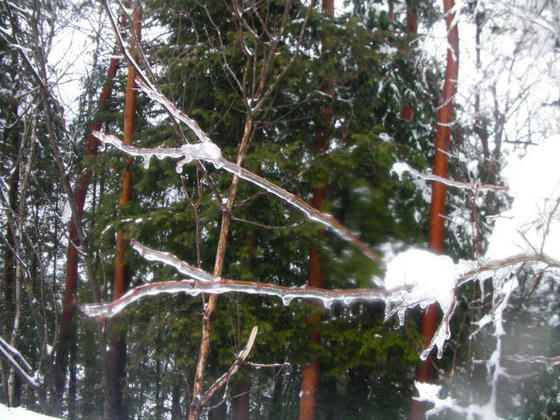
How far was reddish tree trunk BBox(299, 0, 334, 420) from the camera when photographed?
6883mm

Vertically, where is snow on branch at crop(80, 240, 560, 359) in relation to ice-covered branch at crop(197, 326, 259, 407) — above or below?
above

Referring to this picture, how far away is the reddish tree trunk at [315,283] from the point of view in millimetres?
6883

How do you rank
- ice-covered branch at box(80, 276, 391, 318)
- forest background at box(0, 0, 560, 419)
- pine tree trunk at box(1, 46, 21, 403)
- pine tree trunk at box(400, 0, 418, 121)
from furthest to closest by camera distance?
1. pine tree trunk at box(1, 46, 21, 403)
2. pine tree trunk at box(400, 0, 418, 121)
3. forest background at box(0, 0, 560, 419)
4. ice-covered branch at box(80, 276, 391, 318)

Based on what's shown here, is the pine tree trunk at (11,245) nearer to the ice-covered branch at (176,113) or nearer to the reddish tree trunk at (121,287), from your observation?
the reddish tree trunk at (121,287)

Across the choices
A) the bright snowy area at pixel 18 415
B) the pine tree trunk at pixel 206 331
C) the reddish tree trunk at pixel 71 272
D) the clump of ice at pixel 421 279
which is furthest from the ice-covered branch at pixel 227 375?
the reddish tree trunk at pixel 71 272

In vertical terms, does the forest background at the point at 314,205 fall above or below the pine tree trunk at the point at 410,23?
Result: below

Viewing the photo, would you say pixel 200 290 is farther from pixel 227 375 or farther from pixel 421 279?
pixel 227 375

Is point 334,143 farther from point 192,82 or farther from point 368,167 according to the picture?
point 192,82

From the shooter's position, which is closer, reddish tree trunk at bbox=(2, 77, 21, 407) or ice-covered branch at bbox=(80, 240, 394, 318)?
ice-covered branch at bbox=(80, 240, 394, 318)

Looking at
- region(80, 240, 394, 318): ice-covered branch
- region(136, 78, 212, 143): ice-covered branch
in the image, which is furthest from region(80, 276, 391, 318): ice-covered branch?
region(136, 78, 212, 143): ice-covered branch

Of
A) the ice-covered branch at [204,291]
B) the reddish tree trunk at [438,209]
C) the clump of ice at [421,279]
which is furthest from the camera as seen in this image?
the reddish tree trunk at [438,209]

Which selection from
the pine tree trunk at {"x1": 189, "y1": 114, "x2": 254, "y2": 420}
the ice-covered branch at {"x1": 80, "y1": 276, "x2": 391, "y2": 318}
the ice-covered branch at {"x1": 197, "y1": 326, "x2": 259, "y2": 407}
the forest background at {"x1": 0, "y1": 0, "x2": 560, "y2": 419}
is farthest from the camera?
the forest background at {"x1": 0, "y1": 0, "x2": 560, "y2": 419}

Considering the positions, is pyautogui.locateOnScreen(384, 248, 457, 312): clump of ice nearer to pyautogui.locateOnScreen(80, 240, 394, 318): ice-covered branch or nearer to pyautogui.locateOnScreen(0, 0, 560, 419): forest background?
pyautogui.locateOnScreen(80, 240, 394, 318): ice-covered branch

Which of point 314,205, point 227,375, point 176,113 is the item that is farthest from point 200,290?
point 314,205
